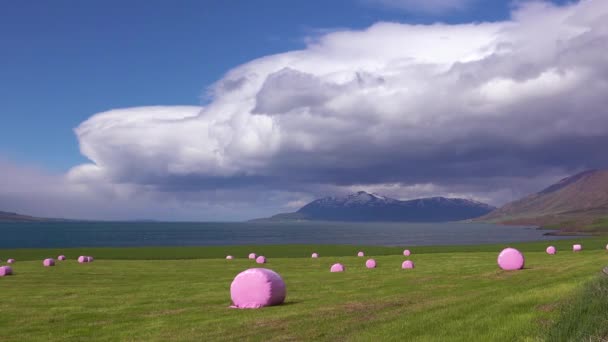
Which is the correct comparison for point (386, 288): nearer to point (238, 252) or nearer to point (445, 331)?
point (445, 331)

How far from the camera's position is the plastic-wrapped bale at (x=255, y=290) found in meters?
21.2

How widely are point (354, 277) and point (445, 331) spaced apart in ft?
72.9

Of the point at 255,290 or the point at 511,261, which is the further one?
the point at 511,261

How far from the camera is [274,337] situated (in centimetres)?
1450

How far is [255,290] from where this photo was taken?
69.8 feet

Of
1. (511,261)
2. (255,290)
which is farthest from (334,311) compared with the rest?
(511,261)

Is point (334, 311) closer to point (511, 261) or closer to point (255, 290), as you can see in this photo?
point (255, 290)

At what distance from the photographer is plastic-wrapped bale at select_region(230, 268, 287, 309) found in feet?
69.6

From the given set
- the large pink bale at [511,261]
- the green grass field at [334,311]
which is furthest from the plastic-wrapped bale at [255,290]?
the large pink bale at [511,261]

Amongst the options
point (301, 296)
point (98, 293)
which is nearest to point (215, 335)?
point (301, 296)

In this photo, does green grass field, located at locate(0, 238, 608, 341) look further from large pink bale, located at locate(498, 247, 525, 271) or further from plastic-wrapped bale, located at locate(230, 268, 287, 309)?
large pink bale, located at locate(498, 247, 525, 271)

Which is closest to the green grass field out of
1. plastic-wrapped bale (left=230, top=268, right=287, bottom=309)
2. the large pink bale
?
plastic-wrapped bale (left=230, top=268, right=287, bottom=309)

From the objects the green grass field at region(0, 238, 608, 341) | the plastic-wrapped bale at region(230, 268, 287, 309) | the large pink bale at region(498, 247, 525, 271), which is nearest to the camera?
the green grass field at region(0, 238, 608, 341)

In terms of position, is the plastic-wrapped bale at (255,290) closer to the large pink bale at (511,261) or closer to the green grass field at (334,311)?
the green grass field at (334,311)
